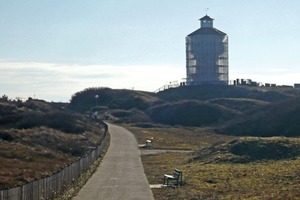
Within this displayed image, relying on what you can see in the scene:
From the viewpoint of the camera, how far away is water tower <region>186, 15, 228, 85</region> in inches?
5994

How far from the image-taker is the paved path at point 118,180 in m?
32.3

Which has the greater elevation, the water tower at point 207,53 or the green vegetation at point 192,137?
the water tower at point 207,53

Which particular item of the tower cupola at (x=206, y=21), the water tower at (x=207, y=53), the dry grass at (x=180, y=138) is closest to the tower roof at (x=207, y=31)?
the water tower at (x=207, y=53)

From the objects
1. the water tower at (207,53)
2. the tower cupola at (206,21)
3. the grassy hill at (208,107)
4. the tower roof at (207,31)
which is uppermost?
the tower cupola at (206,21)

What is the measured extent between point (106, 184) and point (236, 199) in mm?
9575

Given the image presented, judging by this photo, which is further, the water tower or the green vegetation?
the water tower

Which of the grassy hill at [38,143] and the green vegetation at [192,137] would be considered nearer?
the green vegetation at [192,137]

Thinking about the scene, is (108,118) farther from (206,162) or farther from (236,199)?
(236,199)

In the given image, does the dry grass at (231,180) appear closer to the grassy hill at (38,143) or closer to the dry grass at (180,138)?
the grassy hill at (38,143)

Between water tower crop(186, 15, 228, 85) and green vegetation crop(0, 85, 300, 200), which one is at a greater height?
water tower crop(186, 15, 228, 85)

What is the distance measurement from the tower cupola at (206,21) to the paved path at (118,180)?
299 feet

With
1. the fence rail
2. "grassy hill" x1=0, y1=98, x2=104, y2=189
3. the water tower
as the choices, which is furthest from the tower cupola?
the fence rail

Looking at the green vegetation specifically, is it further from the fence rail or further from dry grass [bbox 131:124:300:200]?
the fence rail

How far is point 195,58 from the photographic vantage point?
504 ft
